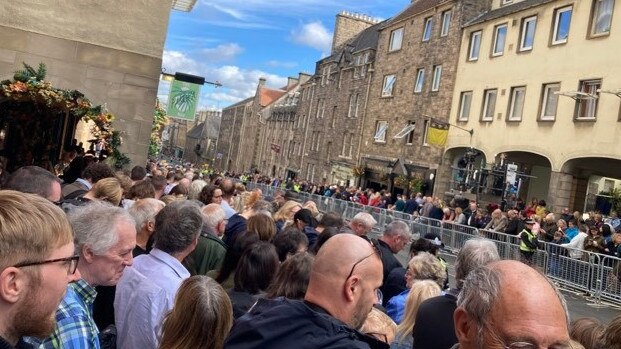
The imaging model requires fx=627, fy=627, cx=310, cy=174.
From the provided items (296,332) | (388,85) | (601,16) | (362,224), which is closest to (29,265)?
(296,332)

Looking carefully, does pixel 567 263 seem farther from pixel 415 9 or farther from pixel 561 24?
pixel 415 9

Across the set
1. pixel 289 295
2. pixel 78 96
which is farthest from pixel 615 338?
pixel 78 96

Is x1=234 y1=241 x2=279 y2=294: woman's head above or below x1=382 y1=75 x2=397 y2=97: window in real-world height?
below

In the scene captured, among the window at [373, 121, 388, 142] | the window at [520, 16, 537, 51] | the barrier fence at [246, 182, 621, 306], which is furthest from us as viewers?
the window at [373, 121, 388, 142]

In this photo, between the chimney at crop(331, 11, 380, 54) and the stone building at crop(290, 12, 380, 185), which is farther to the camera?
the chimney at crop(331, 11, 380, 54)

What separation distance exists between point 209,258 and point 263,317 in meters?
3.09

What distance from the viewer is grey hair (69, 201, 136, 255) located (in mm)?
3422

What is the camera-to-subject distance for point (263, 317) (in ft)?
8.41

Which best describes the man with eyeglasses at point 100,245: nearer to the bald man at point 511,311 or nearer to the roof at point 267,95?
the bald man at point 511,311

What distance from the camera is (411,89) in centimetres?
3422

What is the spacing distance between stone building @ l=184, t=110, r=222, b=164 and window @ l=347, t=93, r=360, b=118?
6037 cm

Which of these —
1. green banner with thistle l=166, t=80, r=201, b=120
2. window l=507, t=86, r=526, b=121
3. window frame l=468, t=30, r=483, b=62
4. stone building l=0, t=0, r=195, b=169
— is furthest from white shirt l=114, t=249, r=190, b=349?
window frame l=468, t=30, r=483, b=62

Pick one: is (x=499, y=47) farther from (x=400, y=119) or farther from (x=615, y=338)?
(x=615, y=338)

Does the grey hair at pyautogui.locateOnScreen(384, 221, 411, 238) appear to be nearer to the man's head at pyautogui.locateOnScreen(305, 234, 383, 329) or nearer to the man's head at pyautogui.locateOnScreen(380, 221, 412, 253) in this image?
the man's head at pyautogui.locateOnScreen(380, 221, 412, 253)
